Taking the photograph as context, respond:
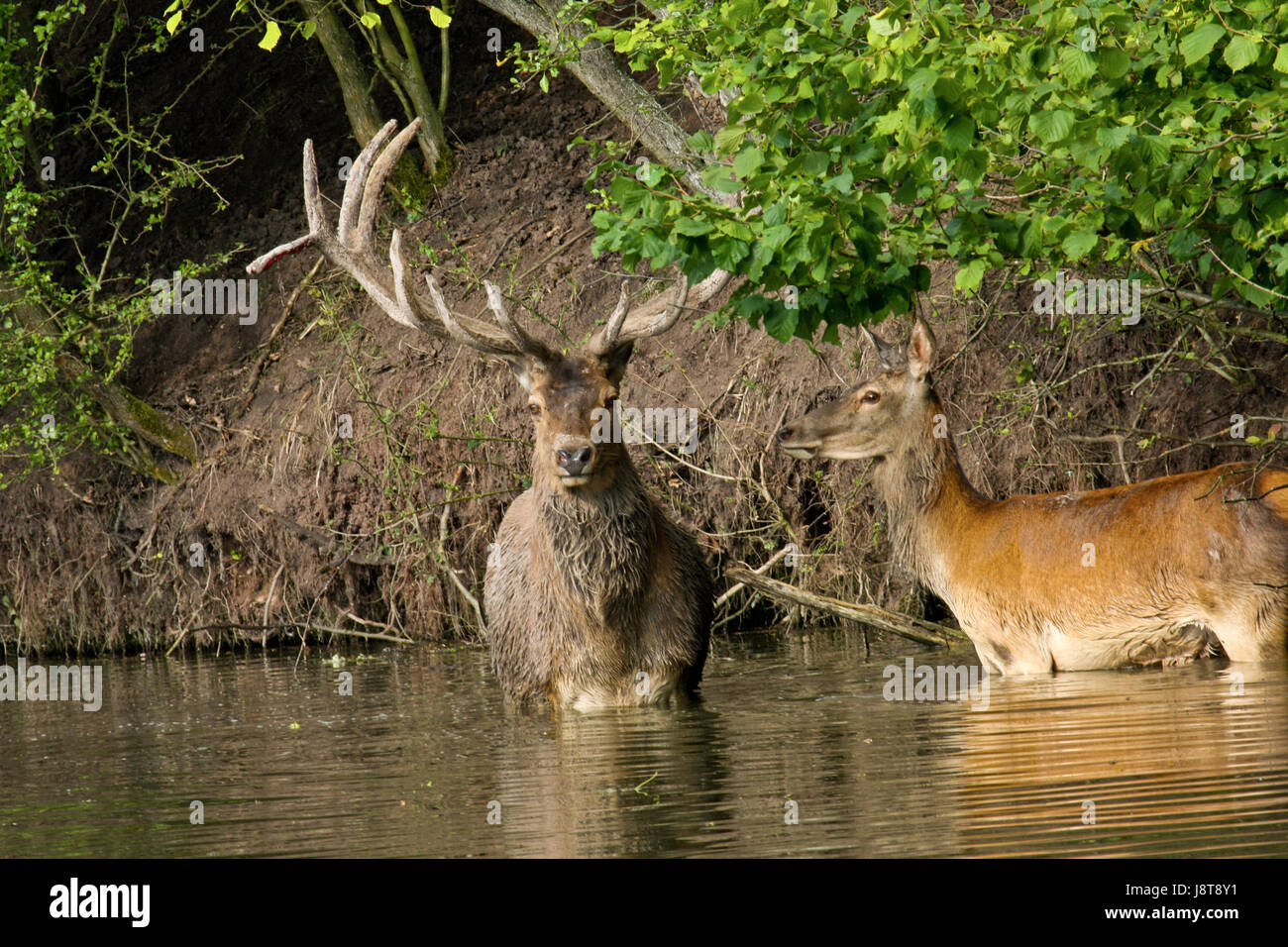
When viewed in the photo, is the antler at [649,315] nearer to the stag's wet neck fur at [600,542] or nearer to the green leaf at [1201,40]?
the stag's wet neck fur at [600,542]

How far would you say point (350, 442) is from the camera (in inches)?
524

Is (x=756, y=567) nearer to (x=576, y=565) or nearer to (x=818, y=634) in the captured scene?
(x=818, y=634)

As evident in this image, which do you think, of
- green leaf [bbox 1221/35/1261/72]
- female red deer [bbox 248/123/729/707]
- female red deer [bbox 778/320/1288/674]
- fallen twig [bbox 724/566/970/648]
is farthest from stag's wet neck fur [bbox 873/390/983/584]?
green leaf [bbox 1221/35/1261/72]

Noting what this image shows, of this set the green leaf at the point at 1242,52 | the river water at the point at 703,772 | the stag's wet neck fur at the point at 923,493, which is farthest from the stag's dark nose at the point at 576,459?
the green leaf at the point at 1242,52

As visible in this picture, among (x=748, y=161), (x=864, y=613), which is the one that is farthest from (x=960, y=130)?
(x=864, y=613)

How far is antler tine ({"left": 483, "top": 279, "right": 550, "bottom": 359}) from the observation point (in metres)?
7.69

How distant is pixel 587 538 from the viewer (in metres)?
8.05

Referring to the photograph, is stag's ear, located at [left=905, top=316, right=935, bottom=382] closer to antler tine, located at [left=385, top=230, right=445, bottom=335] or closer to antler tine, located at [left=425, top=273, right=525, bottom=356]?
antler tine, located at [left=425, top=273, right=525, bottom=356]

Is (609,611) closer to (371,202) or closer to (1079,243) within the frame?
(371,202)

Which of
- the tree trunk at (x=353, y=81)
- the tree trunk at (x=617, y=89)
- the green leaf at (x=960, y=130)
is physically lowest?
the green leaf at (x=960, y=130)

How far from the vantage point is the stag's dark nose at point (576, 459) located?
7.55 metres

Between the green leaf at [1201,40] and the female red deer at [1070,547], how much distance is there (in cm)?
271

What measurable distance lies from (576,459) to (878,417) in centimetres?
223

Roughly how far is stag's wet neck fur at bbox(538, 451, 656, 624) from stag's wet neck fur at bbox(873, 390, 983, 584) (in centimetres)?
167
